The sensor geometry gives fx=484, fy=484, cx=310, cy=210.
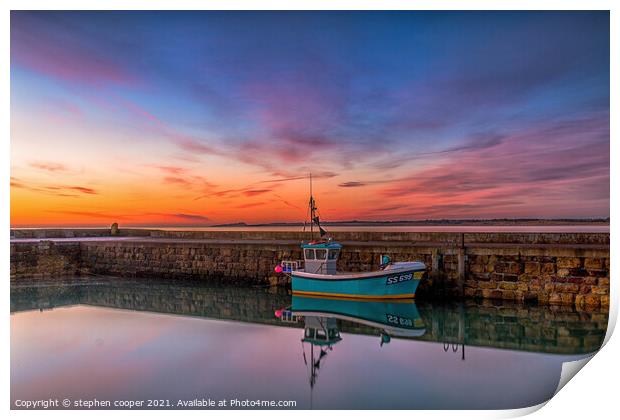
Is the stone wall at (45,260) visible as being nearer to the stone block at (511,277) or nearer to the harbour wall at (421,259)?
the harbour wall at (421,259)

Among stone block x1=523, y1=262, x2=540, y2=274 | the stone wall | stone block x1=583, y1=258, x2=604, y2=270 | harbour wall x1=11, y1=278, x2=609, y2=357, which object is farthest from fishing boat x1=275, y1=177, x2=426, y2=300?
the stone wall

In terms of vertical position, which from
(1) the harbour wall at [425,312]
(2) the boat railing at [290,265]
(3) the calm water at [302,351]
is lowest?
(3) the calm water at [302,351]

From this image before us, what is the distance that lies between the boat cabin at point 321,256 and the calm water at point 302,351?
773mm

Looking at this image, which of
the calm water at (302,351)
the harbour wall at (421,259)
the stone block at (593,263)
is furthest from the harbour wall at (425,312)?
the stone block at (593,263)

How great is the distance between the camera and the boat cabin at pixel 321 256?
36.0 feet

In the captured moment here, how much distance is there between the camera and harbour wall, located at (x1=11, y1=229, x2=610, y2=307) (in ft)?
30.5

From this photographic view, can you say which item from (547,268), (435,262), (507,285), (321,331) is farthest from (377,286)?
(547,268)

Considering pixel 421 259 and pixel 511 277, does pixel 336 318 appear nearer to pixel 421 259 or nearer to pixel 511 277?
pixel 421 259

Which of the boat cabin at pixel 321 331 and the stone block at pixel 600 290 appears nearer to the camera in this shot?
the boat cabin at pixel 321 331

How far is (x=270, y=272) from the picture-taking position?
13.2 m
